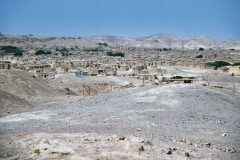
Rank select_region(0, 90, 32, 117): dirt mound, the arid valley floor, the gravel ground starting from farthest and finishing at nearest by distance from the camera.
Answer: select_region(0, 90, 32, 117): dirt mound
the gravel ground
the arid valley floor

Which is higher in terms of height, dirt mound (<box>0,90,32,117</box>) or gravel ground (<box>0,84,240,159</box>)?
gravel ground (<box>0,84,240,159</box>)

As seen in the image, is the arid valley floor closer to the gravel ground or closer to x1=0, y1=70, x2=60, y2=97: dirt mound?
the gravel ground

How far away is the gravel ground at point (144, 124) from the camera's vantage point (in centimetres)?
1575

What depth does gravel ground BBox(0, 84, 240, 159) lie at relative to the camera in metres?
15.8

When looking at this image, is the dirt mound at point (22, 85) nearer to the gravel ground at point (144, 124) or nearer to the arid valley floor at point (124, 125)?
the arid valley floor at point (124, 125)

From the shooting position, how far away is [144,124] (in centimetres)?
2128

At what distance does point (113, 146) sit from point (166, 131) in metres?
5.20

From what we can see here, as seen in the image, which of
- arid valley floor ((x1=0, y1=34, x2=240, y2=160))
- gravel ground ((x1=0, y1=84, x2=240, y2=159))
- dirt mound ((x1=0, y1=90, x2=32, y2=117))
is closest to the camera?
arid valley floor ((x1=0, y1=34, x2=240, y2=160))

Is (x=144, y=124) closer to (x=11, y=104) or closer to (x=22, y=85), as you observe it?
(x=11, y=104)

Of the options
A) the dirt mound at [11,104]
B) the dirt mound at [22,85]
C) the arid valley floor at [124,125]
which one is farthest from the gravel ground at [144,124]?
the dirt mound at [22,85]

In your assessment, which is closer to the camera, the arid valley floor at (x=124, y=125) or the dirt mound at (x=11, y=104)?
the arid valley floor at (x=124, y=125)

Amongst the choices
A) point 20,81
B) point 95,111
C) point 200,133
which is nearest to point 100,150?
point 200,133

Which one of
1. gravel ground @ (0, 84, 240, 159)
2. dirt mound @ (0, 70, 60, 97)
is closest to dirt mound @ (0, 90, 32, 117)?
gravel ground @ (0, 84, 240, 159)

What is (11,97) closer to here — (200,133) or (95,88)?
(200,133)
